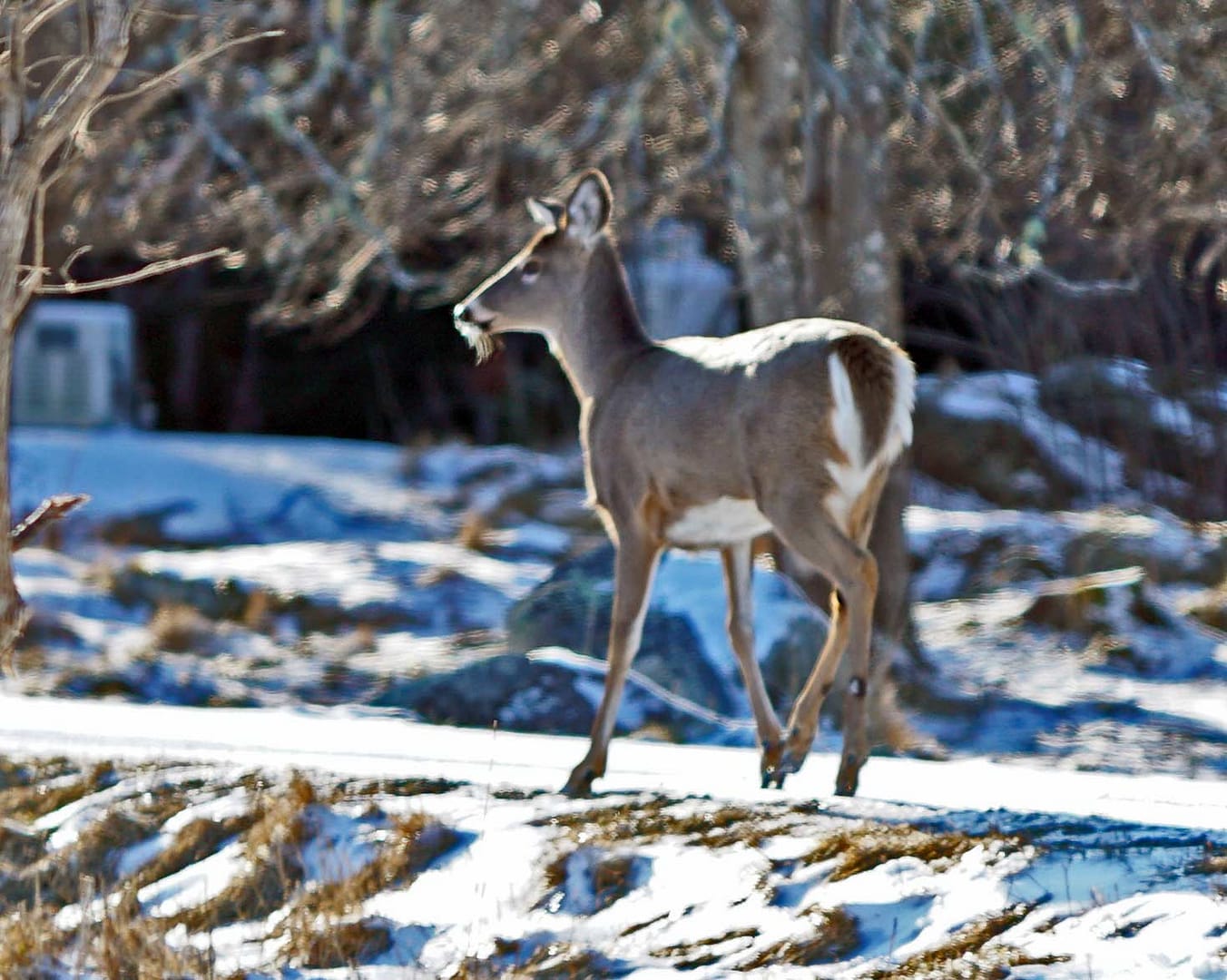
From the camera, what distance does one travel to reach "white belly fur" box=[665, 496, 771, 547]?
6.72 metres

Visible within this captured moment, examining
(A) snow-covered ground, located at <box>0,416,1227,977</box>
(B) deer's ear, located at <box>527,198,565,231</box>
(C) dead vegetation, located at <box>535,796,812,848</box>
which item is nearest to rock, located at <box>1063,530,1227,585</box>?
(A) snow-covered ground, located at <box>0,416,1227,977</box>

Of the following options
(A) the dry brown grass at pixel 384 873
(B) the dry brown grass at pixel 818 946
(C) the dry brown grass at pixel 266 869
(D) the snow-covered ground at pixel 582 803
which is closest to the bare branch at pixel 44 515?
(D) the snow-covered ground at pixel 582 803

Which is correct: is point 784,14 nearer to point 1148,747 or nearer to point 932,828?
point 1148,747

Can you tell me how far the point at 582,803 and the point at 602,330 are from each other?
6.30 ft

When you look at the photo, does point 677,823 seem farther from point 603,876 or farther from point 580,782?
point 580,782

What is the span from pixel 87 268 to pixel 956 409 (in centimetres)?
914

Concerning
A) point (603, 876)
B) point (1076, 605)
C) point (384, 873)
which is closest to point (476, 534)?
point (1076, 605)

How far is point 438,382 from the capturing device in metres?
23.1

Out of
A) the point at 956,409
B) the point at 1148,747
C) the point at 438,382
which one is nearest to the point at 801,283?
the point at 1148,747

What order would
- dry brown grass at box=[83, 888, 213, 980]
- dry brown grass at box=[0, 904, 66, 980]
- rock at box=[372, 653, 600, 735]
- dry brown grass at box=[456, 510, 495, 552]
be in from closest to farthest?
dry brown grass at box=[83, 888, 213, 980] < dry brown grass at box=[0, 904, 66, 980] < rock at box=[372, 653, 600, 735] < dry brown grass at box=[456, 510, 495, 552]

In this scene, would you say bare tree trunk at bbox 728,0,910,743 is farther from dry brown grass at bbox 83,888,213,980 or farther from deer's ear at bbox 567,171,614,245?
dry brown grass at bbox 83,888,213,980

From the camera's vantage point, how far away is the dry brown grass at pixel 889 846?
5438 millimetres

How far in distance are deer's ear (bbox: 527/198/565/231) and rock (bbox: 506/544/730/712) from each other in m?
3.92

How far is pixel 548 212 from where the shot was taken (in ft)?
24.6
